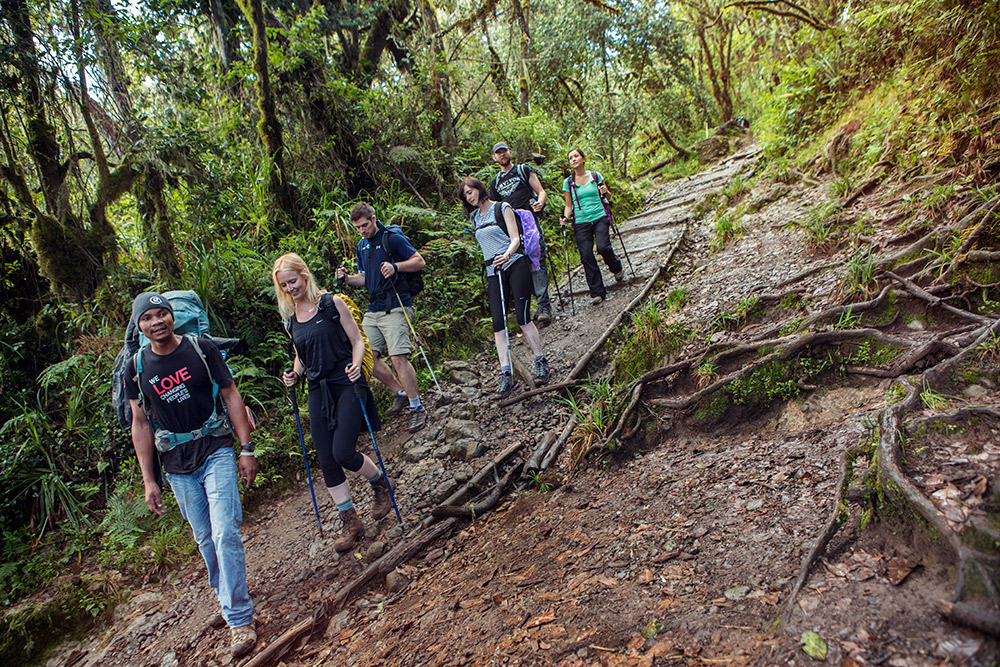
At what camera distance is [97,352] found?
23.4ft

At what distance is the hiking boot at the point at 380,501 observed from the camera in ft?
16.1

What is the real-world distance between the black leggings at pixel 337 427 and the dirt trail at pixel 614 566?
858 mm

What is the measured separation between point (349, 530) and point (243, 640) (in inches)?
44.4

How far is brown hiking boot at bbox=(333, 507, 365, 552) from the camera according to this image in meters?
4.68

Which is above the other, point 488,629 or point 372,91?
point 372,91

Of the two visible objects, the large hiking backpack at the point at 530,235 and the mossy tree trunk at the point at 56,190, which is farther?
the mossy tree trunk at the point at 56,190

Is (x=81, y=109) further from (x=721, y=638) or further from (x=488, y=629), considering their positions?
(x=721, y=638)

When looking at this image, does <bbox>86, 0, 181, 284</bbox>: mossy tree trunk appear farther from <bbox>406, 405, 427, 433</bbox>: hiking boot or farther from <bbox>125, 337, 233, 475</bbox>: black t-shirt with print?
<bbox>125, 337, 233, 475</bbox>: black t-shirt with print

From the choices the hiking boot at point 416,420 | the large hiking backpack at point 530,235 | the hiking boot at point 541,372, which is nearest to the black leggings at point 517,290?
the hiking boot at point 541,372

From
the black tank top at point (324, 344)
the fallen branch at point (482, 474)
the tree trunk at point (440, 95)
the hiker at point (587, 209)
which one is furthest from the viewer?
the tree trunk at point (440, 95)

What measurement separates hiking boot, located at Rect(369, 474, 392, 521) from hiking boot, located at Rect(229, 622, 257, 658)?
131cm

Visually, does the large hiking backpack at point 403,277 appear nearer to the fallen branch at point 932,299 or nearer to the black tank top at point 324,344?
the black tank top at point 324,344

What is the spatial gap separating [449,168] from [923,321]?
29.7ft

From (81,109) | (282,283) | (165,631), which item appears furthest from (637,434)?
(81,109)
